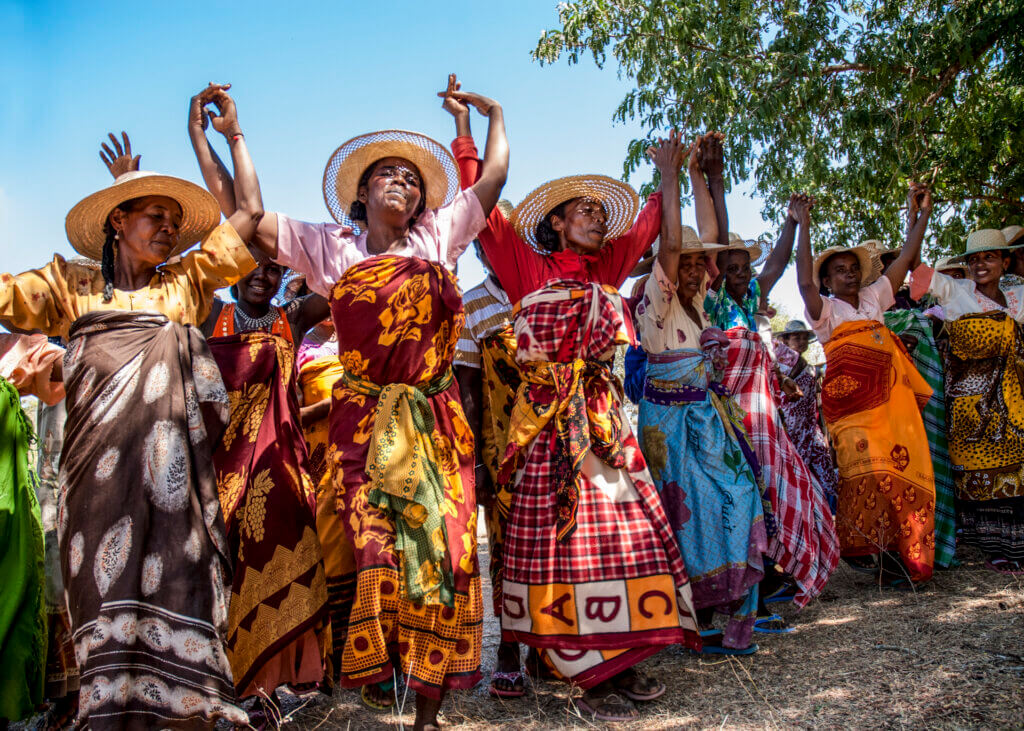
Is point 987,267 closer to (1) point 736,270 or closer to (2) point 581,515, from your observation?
(1) point 736,270

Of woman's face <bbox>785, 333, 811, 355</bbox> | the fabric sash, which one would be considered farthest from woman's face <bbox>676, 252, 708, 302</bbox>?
woman's face <bbox>785, 333, 811, 355</bbox>

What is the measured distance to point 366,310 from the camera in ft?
11.1

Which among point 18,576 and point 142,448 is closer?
point 142,448

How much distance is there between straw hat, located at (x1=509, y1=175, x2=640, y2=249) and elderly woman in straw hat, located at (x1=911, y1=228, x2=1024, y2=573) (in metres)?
2.58

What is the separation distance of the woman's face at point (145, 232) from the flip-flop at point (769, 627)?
355cm

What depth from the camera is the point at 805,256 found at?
519 cm

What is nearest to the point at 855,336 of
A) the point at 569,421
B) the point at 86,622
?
the point at 569,421

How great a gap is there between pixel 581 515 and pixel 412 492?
801 mm

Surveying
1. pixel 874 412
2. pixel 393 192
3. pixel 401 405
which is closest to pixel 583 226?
pixel 393 192

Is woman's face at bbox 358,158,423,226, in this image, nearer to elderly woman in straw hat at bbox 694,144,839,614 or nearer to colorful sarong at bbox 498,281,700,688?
colorful sarong at bbox 498,281,700,688

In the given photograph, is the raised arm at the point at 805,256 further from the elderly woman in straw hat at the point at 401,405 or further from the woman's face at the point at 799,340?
the woman's face at the point at 799,340

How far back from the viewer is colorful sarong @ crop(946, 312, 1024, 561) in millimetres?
5324

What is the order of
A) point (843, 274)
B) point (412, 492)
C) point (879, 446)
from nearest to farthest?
point (412, 492), point (879, 446), point (843, 274)

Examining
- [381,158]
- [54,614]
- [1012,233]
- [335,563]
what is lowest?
[54,614]
